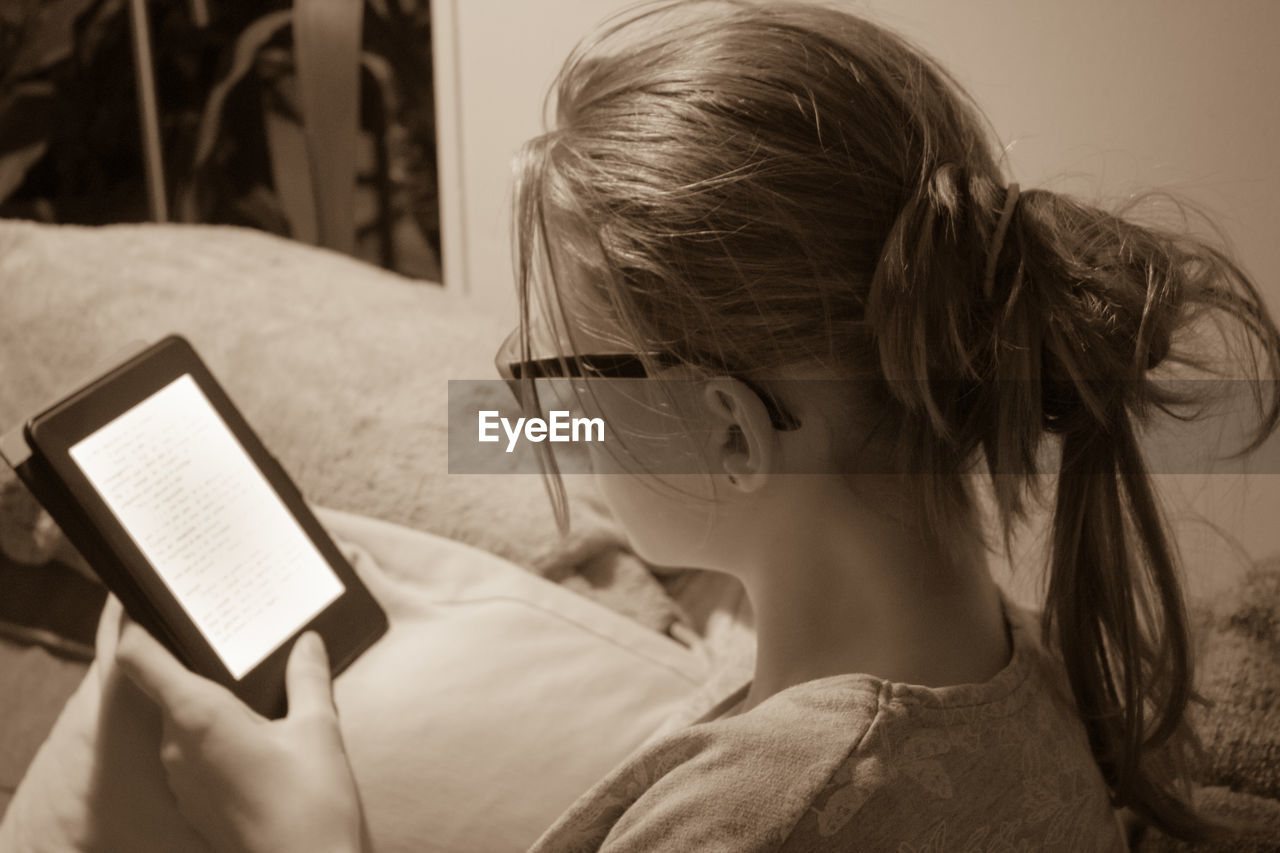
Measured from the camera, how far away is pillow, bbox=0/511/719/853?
0.66 metres

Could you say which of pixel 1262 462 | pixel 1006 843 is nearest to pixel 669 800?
pixel 1006 843

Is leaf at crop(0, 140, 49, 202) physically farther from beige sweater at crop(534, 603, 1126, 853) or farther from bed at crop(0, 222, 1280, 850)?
beige sweater at crop(534, 603, 1126, 853)

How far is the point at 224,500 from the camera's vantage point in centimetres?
72

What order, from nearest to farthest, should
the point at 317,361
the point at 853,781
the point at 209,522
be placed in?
the point at 853,781 → the point at 209,522 → the point at 317,361

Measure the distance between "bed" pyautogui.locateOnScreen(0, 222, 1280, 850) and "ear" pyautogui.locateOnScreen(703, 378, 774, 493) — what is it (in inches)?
9.2

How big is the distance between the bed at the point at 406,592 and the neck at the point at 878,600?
0.16m

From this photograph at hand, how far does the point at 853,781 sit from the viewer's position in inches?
18.5

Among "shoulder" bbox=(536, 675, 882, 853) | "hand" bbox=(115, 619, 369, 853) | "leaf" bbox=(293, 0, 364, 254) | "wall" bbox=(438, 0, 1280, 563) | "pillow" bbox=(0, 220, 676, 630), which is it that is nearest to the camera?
"shoulder" bbox=(536, 675, 882, 853)

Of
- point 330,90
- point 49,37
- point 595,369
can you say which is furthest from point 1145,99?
point 49,37

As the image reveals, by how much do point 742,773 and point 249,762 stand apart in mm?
299

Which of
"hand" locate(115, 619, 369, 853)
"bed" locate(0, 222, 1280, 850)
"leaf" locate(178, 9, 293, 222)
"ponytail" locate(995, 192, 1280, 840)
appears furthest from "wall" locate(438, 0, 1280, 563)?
"leaf" locate(178, 9, 293, 222)

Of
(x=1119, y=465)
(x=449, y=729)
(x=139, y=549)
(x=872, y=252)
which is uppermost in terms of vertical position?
(x=872, y=252)

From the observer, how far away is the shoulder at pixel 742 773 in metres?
0.46

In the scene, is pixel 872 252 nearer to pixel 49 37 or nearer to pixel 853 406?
pixel 853 406
